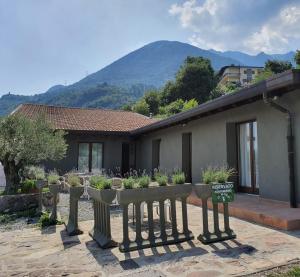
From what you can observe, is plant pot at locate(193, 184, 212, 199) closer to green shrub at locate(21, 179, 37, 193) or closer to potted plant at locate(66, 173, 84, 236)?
potted plant at locate(66, 173, 84, 236)

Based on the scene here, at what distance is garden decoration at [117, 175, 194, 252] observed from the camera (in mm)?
4137

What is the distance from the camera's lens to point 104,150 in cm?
1567

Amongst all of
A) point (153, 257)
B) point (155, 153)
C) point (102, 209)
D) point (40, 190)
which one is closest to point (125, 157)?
point (155, 153)

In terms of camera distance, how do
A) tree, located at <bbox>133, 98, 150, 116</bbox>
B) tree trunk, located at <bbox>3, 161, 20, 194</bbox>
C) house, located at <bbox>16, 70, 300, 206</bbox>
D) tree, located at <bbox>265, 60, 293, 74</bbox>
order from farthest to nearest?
tree, located at <bbox>133, 98, 150, 116</bbox> → tree, located at <bbox>265, 60, 293, 74</bbox> → tree trunk, located at <bbox>3, 161, 20, 194</bbox> → house, located at <bbox>16, 70, 300, 206</bbox>

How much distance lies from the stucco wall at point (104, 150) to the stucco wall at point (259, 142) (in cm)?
404

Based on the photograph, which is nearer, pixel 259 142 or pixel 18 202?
pixel 259 142

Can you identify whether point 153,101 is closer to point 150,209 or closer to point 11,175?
point 11,175

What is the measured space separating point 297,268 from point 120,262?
2.03 metres

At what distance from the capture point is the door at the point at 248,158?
26.5ft

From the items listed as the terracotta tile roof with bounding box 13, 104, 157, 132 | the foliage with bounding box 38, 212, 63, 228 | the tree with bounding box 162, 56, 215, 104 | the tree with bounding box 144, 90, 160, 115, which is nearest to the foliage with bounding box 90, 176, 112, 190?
the foliage with bounding box 38, 212, 63, 228

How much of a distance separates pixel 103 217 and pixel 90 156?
11.1 m

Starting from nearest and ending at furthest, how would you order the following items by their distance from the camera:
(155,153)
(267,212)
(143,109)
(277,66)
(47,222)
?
(267,212) → (47,222) → (155,153) → (277,66) → (143,109)

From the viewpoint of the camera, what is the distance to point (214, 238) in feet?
14.5

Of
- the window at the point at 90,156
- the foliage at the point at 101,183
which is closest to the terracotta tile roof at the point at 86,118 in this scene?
the window at the point at 90,156
